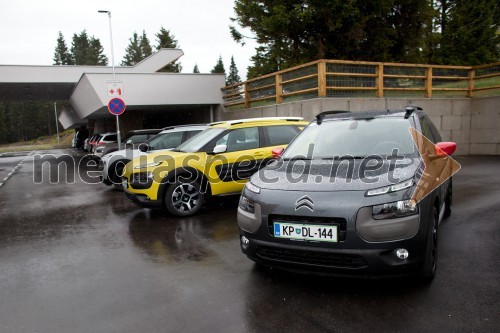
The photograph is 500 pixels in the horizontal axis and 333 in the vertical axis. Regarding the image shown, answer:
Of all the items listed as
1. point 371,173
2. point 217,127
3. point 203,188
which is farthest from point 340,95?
point 371,173

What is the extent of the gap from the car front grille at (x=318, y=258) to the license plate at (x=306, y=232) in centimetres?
12

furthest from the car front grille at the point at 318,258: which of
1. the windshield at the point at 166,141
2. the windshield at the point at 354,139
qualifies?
the windshield at the point at 166,141

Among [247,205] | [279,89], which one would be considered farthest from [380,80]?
[247,205]

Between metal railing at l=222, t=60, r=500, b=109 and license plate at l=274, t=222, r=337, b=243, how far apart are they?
8783 millimetres

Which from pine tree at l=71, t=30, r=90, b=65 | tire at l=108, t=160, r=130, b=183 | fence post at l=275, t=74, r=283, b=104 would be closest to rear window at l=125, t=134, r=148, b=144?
tire at l=108, t=160, r=130, b=183

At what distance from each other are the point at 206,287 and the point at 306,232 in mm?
1223

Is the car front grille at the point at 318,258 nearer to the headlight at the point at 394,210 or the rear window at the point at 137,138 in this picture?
the headlight at the point at 394,210

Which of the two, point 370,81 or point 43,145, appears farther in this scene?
point 43,145

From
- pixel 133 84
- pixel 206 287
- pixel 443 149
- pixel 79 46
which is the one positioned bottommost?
pixel 206 287

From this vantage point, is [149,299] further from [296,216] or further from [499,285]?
[499,285]

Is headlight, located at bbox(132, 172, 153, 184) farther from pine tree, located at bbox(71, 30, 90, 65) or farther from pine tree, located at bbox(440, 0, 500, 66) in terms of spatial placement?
pine tree, located at bbox(71, 30, 90, 65)

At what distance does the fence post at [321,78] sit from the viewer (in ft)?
37.6

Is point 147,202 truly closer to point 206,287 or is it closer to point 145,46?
point 206,287

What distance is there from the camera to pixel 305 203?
10.9 ft
